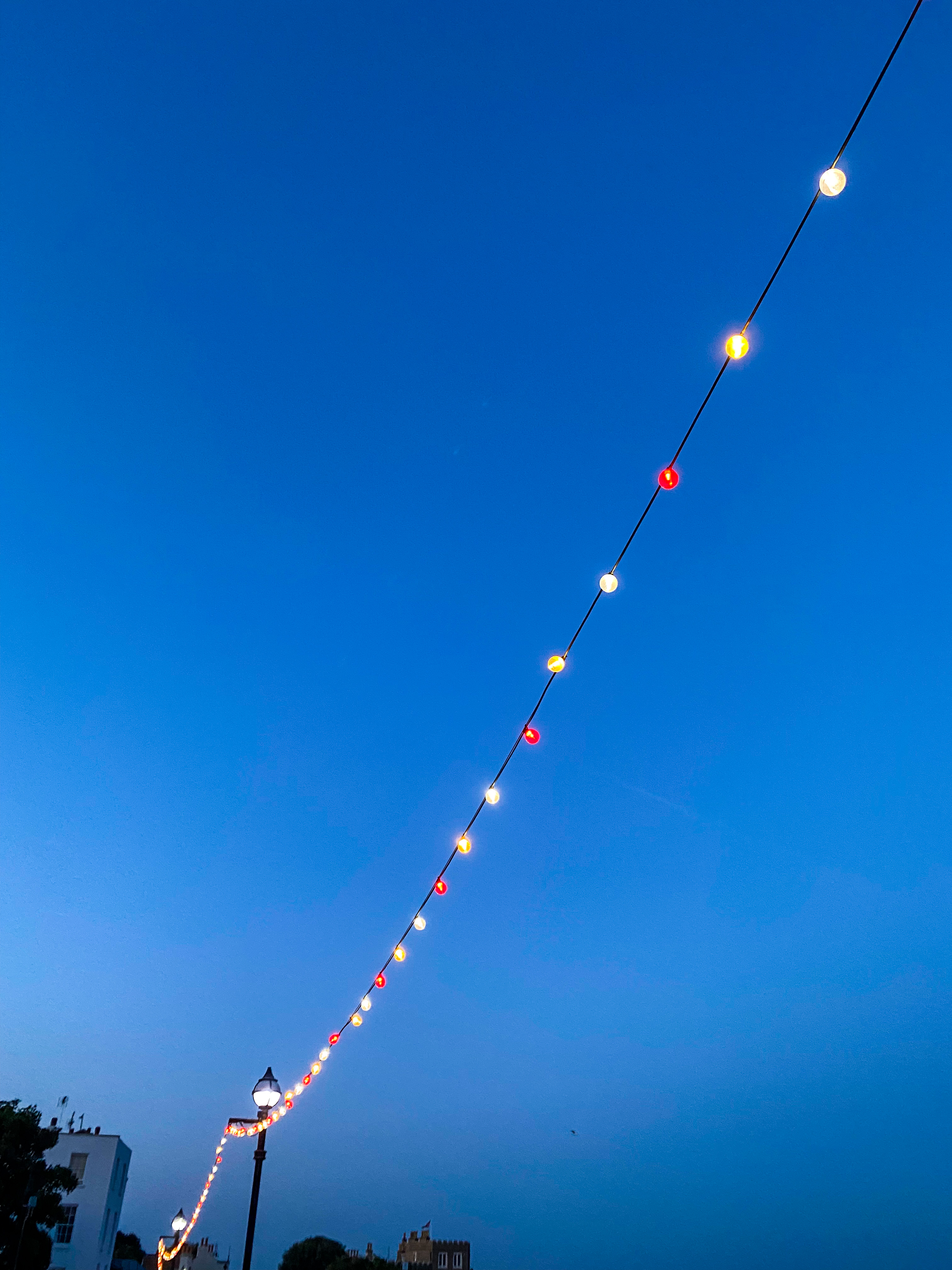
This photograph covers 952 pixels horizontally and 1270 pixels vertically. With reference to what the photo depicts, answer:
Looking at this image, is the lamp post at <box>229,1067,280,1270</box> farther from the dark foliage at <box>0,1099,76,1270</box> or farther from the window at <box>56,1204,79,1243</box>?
the window at <box>56,1204,79,1243</box>

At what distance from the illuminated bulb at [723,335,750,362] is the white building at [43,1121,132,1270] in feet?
172

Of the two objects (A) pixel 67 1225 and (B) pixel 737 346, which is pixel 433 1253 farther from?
(B) pixel 737 346

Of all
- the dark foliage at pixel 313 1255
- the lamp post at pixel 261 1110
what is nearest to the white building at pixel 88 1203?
the dark foliage at pixel 313 1255

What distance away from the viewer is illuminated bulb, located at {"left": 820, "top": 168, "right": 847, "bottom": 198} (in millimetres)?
4641

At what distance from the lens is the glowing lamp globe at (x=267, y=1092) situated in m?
11.1

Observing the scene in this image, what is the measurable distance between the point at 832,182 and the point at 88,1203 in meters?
56.3

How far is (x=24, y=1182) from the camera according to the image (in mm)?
26922

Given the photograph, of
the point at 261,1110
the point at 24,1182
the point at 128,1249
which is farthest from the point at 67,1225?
the point at 261,1110

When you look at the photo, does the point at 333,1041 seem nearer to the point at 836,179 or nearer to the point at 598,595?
the point at 598,595

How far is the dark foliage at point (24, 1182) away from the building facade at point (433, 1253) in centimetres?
6101

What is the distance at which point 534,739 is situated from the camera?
912 centimetres

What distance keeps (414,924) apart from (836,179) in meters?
10.9

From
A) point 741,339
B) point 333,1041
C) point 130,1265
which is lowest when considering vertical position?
point 130,1265

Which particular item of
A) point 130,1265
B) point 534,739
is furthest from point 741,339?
point 130,1265
